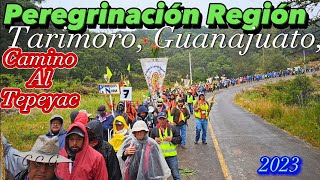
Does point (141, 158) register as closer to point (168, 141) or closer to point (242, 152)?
point (168, 141)

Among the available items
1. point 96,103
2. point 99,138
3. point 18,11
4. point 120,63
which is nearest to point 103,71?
point 120,63

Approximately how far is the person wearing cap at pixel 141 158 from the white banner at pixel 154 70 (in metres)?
7.13

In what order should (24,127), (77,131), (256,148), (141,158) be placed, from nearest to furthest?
1. (77,131)
2. (141,158)
3. (256,148)
4. (24,127)

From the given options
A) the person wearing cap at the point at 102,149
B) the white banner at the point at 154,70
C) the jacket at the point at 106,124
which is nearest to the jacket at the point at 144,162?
the person wearing cap at the point at 102,149

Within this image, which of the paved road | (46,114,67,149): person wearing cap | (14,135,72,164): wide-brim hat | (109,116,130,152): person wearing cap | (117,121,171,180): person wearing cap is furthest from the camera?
the paved road

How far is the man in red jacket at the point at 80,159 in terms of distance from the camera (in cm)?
328

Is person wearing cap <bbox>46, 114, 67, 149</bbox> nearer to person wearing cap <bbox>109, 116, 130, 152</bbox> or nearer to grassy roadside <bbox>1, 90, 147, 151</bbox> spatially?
person wearing cap <bbox>109, 116, 130, 152</bbox>

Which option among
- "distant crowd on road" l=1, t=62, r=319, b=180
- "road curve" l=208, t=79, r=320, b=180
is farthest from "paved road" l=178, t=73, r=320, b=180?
"distant crowd on road" l=1, t=62, r=319, b=180

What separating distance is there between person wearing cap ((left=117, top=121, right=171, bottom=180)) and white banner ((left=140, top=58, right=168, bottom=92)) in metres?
7.13

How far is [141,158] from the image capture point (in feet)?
14.7

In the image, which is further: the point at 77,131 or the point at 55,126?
the point at 55,126

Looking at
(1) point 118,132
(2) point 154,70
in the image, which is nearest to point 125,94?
(2) point 154,70

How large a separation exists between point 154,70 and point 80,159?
27.9 ft

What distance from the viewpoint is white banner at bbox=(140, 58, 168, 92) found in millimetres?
11562
